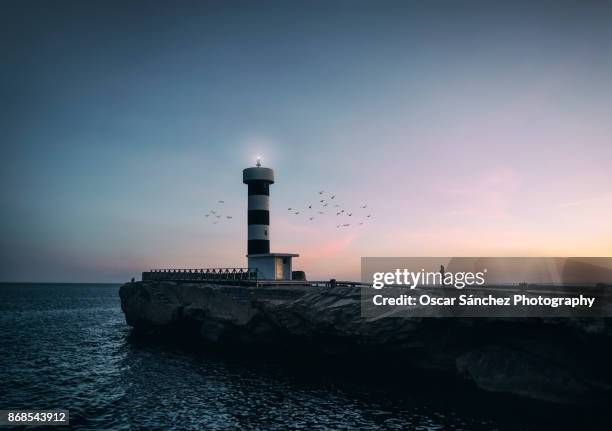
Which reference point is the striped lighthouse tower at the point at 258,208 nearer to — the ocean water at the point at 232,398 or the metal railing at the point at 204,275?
the metal railing at the point at 204,275

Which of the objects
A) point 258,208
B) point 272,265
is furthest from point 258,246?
point 258,208

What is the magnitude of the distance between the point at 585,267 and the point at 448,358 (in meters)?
75.2

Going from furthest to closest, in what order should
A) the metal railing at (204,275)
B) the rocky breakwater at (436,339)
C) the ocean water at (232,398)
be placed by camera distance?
the metal railing at (204,275)
the rocky breakwater at (436,339)
the ocean water at (232,398)

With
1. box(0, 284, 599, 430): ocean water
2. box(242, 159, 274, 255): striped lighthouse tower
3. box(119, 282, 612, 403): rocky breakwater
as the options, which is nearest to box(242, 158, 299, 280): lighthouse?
box(242, 159, 274, 255): striped lighthouse tower

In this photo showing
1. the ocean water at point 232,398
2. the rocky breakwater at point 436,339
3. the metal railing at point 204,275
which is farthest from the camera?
the metal railing at point 204,275

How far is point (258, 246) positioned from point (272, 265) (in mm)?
3141

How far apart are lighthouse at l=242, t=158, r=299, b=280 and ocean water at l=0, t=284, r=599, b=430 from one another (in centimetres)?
1299

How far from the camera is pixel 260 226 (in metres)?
42.8

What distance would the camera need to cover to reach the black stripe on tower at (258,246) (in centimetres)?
4241

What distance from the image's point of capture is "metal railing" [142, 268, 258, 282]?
122 ft

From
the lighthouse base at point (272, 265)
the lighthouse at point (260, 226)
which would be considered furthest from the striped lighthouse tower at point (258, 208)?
the lighthouse base at point (272, 265)

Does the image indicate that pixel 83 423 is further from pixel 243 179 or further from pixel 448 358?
pixel 243 179

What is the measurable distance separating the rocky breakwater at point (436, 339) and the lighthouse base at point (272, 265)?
312 inches

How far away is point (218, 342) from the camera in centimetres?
3284
